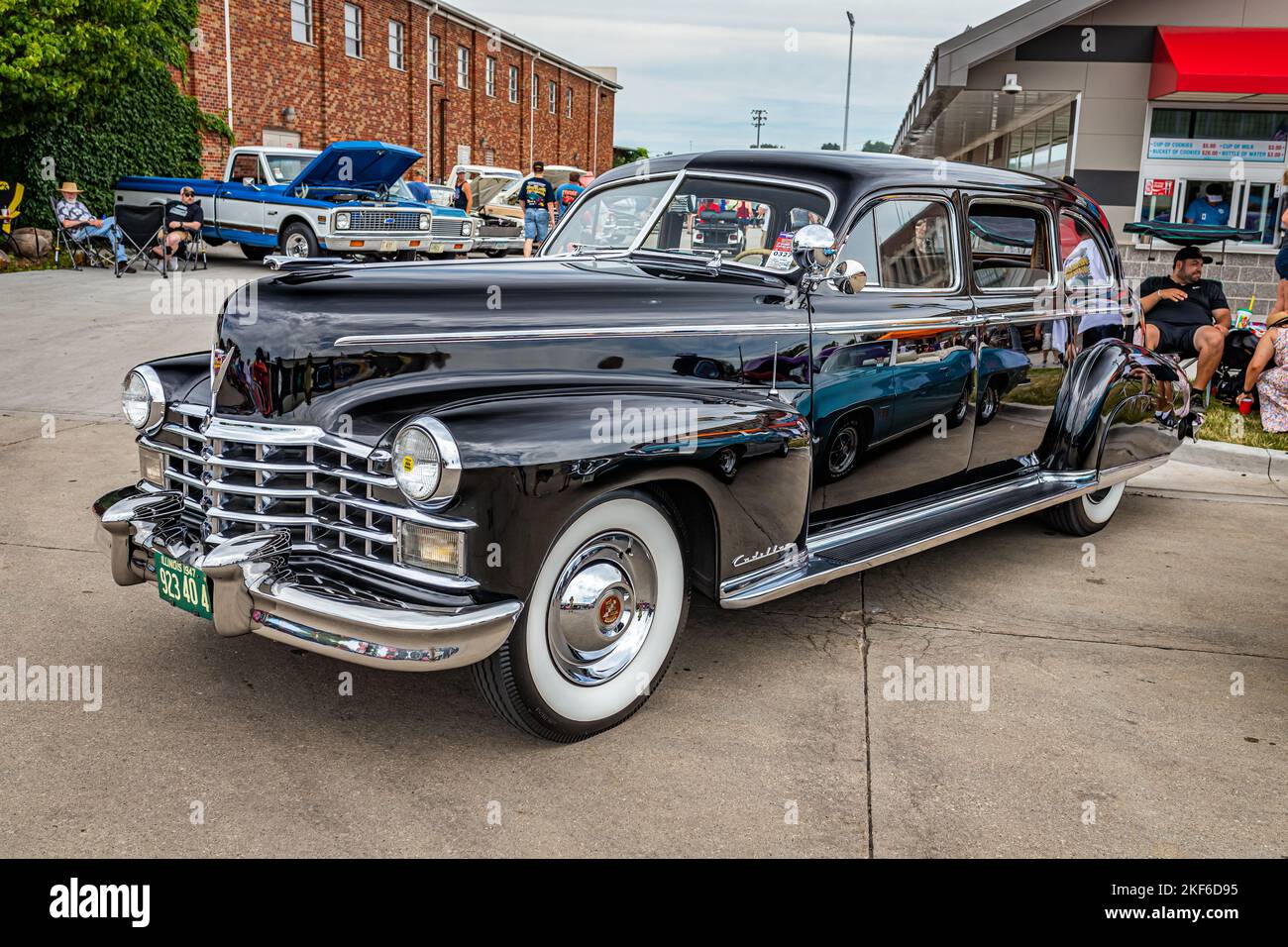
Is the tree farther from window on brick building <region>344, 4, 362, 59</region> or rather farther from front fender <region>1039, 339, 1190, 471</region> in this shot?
front fender <region>1039, 339, 1190, 471</region>

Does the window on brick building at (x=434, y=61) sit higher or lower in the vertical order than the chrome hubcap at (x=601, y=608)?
higher

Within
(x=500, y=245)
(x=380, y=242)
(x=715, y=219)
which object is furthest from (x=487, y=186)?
(x=715, y=219)

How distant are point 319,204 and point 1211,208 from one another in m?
12.1

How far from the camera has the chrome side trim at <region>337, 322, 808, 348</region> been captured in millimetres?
3432

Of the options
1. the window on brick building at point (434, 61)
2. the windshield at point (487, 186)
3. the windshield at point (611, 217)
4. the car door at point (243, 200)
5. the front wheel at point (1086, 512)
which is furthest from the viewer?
the window on brick building at point (434, 61)

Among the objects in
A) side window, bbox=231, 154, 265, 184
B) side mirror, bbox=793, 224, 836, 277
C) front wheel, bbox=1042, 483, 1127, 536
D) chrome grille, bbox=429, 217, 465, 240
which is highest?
side window, bbox=231, 154, 265, 184

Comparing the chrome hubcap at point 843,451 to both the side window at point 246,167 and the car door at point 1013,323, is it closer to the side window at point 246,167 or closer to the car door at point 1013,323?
the car door at point 1013,323

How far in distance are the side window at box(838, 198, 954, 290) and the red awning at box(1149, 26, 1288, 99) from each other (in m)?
9.22

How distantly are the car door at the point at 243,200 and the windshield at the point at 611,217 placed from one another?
1348 cm

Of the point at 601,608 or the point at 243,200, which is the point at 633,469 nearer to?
the point at 601,608

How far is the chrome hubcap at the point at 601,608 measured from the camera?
11.3 ft

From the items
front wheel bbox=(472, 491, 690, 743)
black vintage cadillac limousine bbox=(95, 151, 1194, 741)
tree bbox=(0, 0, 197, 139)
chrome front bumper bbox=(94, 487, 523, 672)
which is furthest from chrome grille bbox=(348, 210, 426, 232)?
front wheel bbox=(472, 491, 690, 743)

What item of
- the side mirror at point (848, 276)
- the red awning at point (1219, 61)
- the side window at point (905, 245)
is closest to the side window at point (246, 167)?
the red awning at point (1219, 61)

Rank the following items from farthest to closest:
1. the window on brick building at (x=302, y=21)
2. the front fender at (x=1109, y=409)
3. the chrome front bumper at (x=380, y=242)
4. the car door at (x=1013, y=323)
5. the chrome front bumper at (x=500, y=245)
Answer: the window on brick building at (x=302, y=21) → the chrome front bumper at (x=500, y=245) → the chrome front bumper at (x=380, y=242) → the front fender at (x=1109, y=409) → the car door at (x=1013, y=323)
